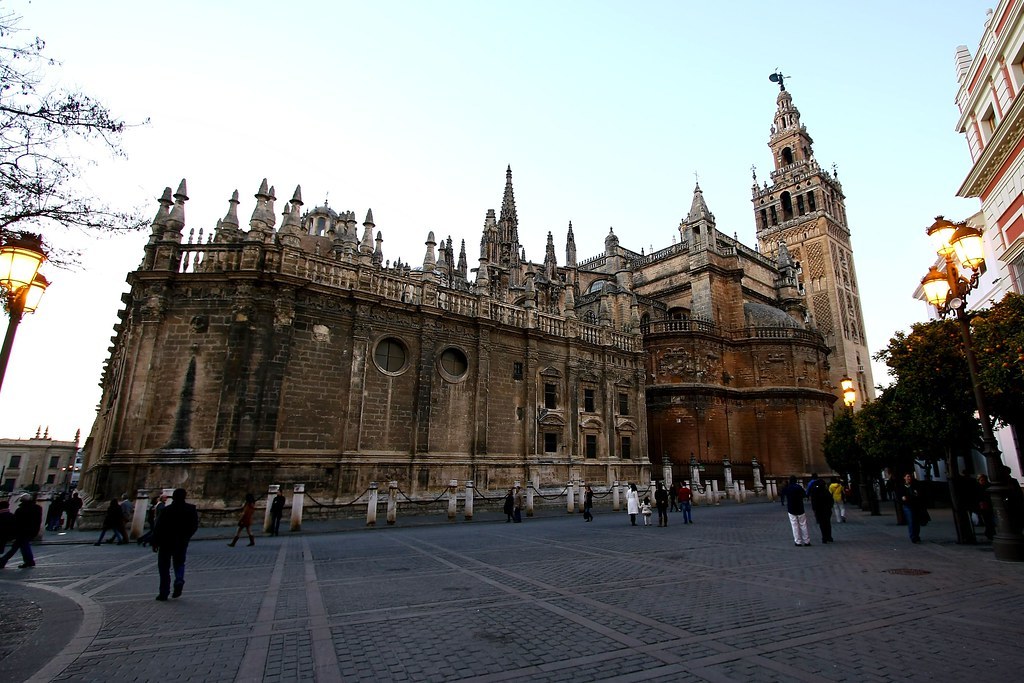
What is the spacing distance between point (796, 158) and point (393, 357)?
6143cm

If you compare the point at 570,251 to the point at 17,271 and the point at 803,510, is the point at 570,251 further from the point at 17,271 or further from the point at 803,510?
the point at 17,271

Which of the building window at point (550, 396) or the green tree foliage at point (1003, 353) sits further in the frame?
the building window at point (550, 396)

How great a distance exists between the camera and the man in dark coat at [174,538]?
7320 millimetres

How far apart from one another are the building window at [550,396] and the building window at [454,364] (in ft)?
17.6

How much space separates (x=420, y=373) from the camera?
78.5 ft

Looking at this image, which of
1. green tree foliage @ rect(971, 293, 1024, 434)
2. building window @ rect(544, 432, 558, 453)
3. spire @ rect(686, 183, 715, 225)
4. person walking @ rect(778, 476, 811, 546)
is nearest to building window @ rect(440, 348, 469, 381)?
building window @ rect(544, 432, 558, 453)

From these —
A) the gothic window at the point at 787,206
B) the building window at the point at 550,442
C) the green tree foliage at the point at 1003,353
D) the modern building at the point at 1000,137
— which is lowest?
the building window at the point at 550,442

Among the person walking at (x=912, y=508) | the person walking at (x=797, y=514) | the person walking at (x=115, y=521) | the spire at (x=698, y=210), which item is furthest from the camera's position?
the spire at (x=698, y=210)

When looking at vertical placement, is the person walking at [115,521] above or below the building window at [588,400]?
below

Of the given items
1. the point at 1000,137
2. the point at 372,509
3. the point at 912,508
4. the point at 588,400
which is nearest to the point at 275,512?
the point at 372,509

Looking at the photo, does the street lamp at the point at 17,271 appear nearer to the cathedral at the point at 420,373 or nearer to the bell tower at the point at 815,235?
the cathedral at the point at 420,373

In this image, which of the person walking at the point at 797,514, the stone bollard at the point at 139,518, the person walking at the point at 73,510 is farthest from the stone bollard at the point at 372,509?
the person walking at the point at 797,514

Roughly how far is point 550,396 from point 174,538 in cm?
2254

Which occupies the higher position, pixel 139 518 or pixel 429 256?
pixel 429 256
